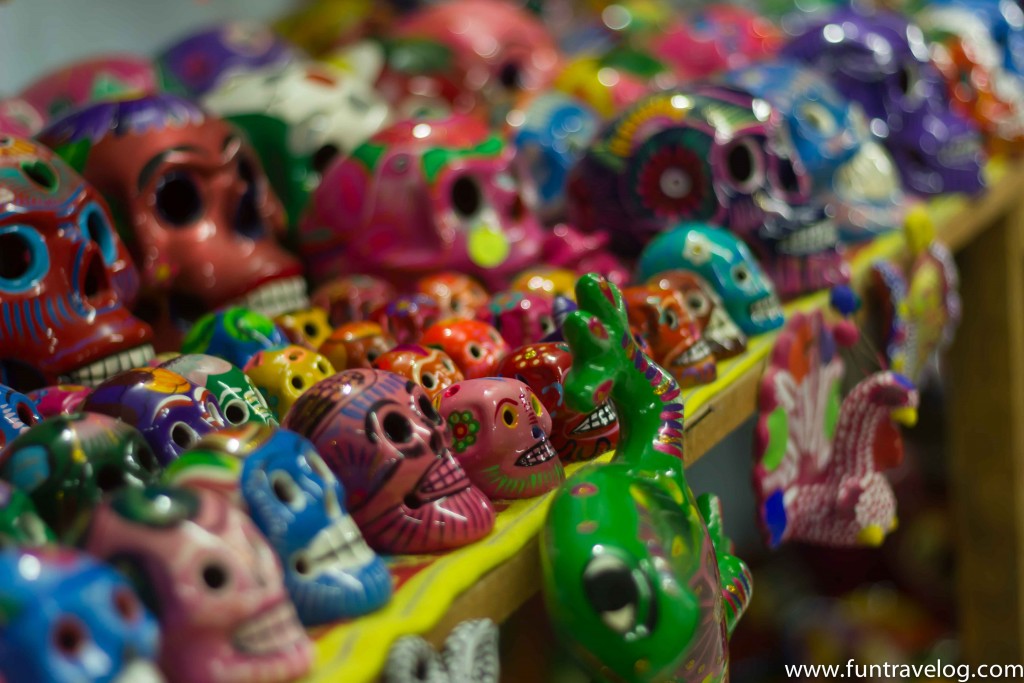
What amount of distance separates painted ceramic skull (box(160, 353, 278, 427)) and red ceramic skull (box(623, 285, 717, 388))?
34 cm

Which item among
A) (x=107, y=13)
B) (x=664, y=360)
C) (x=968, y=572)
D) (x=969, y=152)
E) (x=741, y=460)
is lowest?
(x=741, y=460)

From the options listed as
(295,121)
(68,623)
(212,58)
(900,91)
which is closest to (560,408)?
(68,623)

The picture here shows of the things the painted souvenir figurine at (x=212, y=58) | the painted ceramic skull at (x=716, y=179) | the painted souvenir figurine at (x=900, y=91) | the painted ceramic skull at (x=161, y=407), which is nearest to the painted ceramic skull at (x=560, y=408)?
the painted ceramic skull at (x=161, y=407)

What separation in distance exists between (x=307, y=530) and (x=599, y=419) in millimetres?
327

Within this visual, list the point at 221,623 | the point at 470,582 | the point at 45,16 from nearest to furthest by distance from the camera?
the point at 221,623
the point at 470,582
the point at 45,16

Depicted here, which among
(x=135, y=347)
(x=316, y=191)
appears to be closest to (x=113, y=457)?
(x=135, y=347)

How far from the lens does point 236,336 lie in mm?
911

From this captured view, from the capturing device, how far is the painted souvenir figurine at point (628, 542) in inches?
26.7

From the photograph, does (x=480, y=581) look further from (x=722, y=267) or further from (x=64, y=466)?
(x=722, y=267)

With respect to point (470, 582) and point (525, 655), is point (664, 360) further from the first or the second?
point (470, 582)

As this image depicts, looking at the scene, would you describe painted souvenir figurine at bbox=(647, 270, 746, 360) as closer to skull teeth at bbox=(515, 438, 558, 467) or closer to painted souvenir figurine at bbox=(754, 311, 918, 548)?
painted souvenir figurine at bbox=(754, 311, 918, 548)

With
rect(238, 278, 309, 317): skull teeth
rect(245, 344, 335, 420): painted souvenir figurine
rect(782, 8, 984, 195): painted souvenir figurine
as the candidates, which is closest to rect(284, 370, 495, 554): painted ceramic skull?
rect(245, 344, 335, 420): painted souvenir figurine

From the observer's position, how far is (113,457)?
2.07 ft

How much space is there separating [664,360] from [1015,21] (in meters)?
1.41
